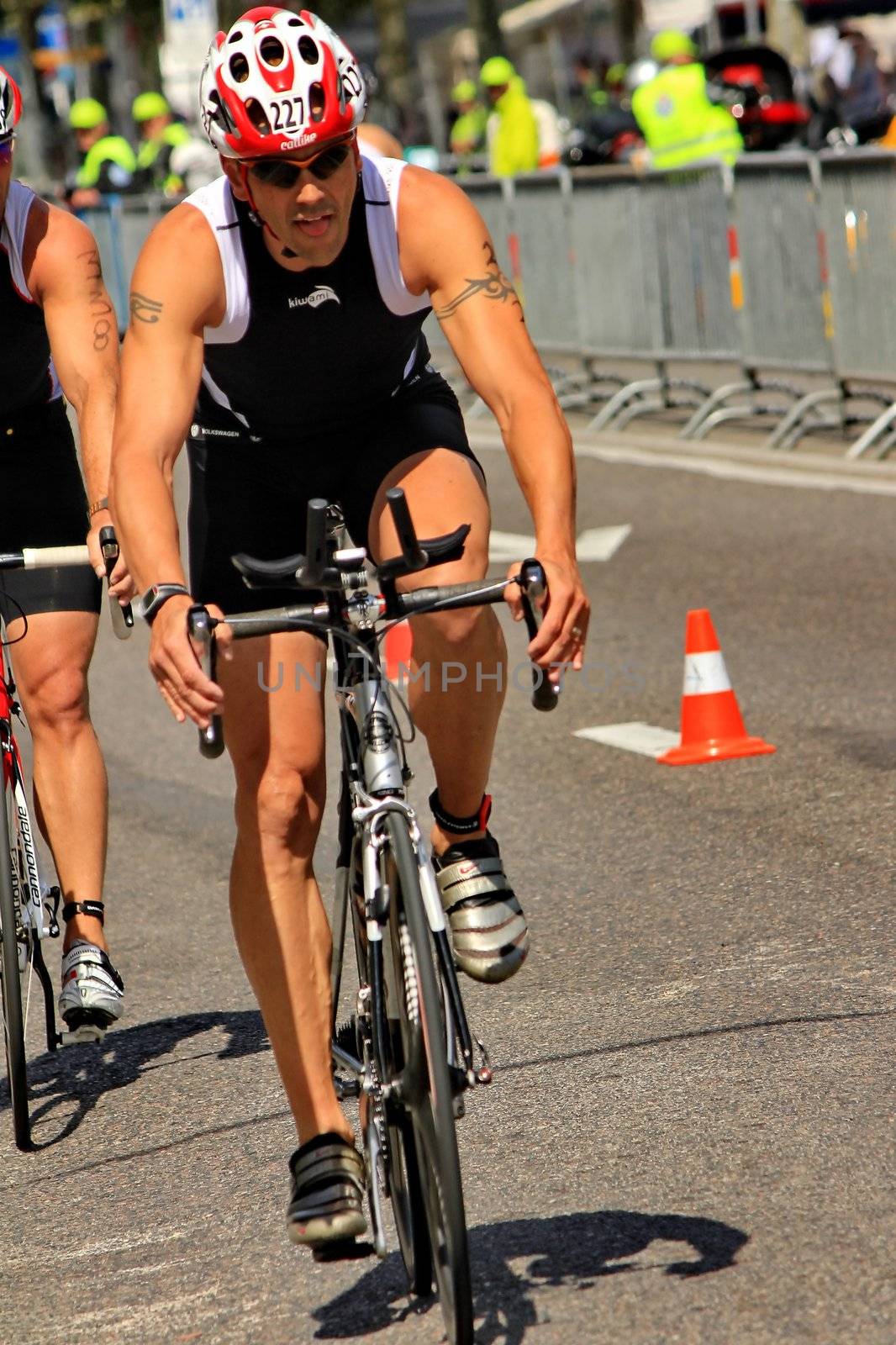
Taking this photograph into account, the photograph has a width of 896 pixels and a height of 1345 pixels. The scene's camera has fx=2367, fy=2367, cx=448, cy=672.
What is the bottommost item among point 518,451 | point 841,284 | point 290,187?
point 841,284

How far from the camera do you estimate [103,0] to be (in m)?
73.0

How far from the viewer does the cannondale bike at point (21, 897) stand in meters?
5.23

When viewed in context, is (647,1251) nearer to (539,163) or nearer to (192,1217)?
(192,1217)

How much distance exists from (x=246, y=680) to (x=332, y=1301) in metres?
1.10

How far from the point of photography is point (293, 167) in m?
4.18

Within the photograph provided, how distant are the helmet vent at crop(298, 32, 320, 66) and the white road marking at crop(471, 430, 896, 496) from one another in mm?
9259

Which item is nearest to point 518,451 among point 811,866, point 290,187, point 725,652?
point 290,187

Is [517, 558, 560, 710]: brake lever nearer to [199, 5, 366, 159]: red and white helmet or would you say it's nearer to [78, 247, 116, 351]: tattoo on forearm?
[199, 5, 366, 159]: red and white helmet

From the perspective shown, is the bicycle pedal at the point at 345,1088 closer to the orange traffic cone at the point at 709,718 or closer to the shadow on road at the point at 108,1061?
the shadow on road at the point at 108,1061

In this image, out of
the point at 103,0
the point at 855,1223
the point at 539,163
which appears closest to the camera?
the point at 855,1223

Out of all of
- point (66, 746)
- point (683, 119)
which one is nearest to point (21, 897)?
point (66, 746)

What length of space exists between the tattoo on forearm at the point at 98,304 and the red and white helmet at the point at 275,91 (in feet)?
→ 4.75

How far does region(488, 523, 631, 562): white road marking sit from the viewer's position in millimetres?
12492

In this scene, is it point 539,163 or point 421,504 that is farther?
point 539,163
